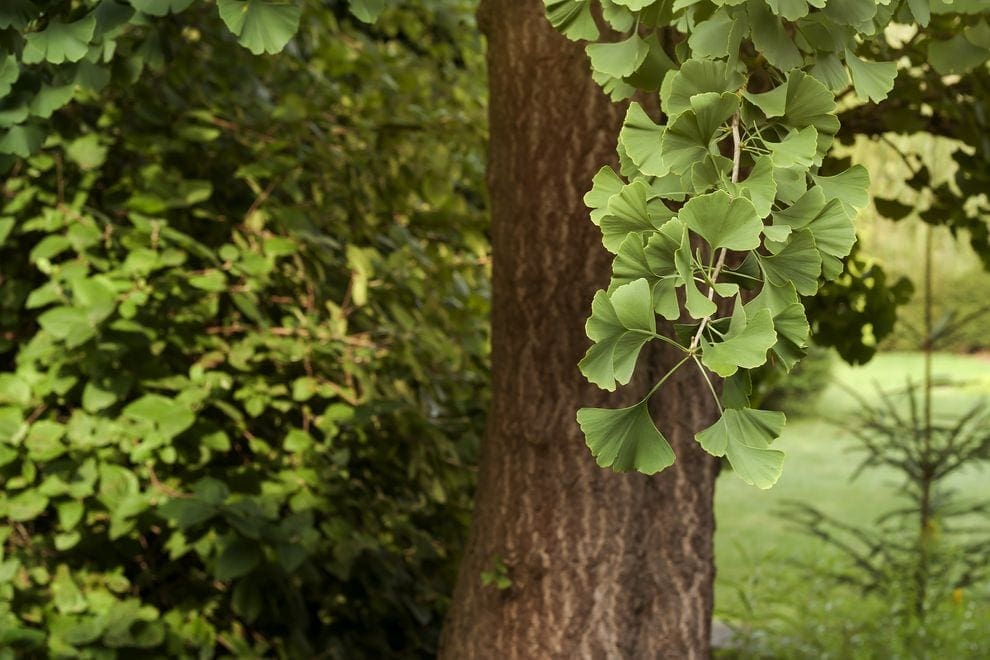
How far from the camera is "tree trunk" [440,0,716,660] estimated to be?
2008 millimetres

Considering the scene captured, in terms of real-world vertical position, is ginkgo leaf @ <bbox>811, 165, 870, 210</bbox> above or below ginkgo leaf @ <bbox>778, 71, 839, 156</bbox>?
below

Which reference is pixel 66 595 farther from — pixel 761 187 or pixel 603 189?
pixel 761 187

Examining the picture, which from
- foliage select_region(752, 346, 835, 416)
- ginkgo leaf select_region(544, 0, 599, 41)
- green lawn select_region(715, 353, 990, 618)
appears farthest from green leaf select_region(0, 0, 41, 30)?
foliage select_region(752, 346, 835, 416)

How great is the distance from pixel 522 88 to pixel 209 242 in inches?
44.6

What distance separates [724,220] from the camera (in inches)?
33.6

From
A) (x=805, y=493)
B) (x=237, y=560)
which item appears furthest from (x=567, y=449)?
(x=805, y=493)

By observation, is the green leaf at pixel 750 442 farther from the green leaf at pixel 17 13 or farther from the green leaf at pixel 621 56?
the green leaf at pixel 17 13

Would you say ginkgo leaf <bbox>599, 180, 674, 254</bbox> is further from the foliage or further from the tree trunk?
the foliage

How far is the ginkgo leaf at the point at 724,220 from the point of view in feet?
2.76

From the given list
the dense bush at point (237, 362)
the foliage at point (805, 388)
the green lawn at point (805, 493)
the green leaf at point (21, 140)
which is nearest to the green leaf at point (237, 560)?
the dense bush at point (237, 362)

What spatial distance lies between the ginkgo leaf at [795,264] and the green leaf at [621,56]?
0.89 ft

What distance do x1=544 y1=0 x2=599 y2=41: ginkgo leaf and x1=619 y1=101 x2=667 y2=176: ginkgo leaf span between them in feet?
0.74

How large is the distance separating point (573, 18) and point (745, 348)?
1.60 ft

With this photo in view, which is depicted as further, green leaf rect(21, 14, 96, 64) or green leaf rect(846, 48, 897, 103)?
green leaf rect(21, 14, 96, 64)
